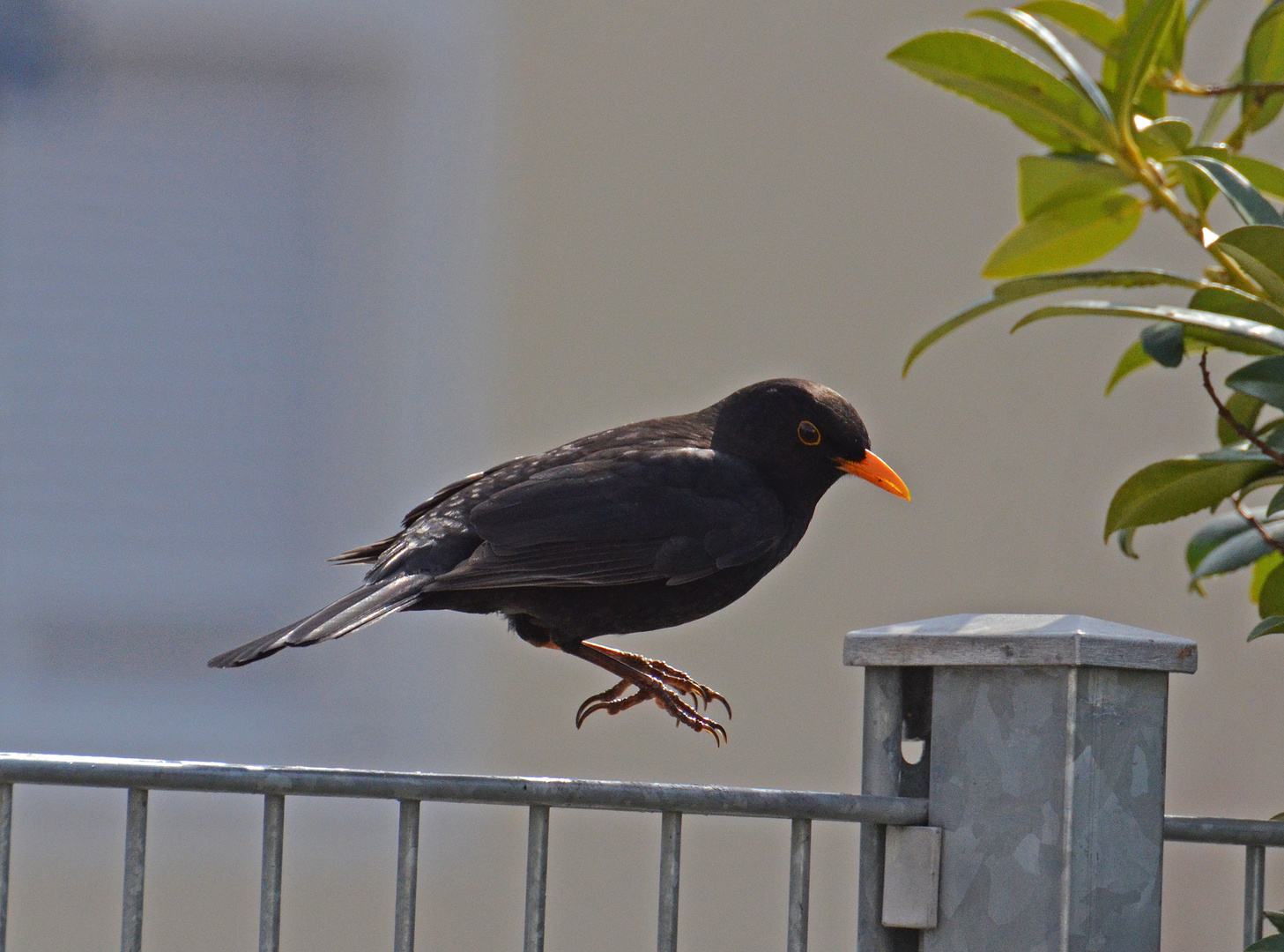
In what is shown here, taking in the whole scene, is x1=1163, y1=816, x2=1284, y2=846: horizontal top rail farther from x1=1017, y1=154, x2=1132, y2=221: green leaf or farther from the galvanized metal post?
x1=1017, y1=154, x2=1132, y2=221: green leaf

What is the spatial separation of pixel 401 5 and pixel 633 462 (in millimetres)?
2334

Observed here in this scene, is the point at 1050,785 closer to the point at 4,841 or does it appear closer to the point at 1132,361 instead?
the point at 1132,361

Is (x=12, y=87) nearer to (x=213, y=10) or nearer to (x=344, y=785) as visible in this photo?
(x=213, y=10)

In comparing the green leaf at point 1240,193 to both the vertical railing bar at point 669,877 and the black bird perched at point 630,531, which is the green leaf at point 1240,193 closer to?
the black bird perched at point 630,531

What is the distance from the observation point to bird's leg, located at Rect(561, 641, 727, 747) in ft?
6.34

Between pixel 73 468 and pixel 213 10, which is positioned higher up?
pixel 213 10

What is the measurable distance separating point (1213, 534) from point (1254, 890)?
1.92 ft

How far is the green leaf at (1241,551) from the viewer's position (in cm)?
193

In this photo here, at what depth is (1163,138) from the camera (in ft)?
6.80

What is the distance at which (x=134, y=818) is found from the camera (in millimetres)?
1264

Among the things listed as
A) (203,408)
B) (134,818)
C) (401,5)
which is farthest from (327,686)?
(134,818)

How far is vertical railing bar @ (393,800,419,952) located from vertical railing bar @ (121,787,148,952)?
223mm

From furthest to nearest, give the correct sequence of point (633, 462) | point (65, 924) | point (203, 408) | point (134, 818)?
point (203, 408) → point (65, 924) → point (633, 462) → point (134, 818)

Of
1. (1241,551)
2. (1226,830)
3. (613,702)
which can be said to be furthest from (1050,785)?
(613,702)
